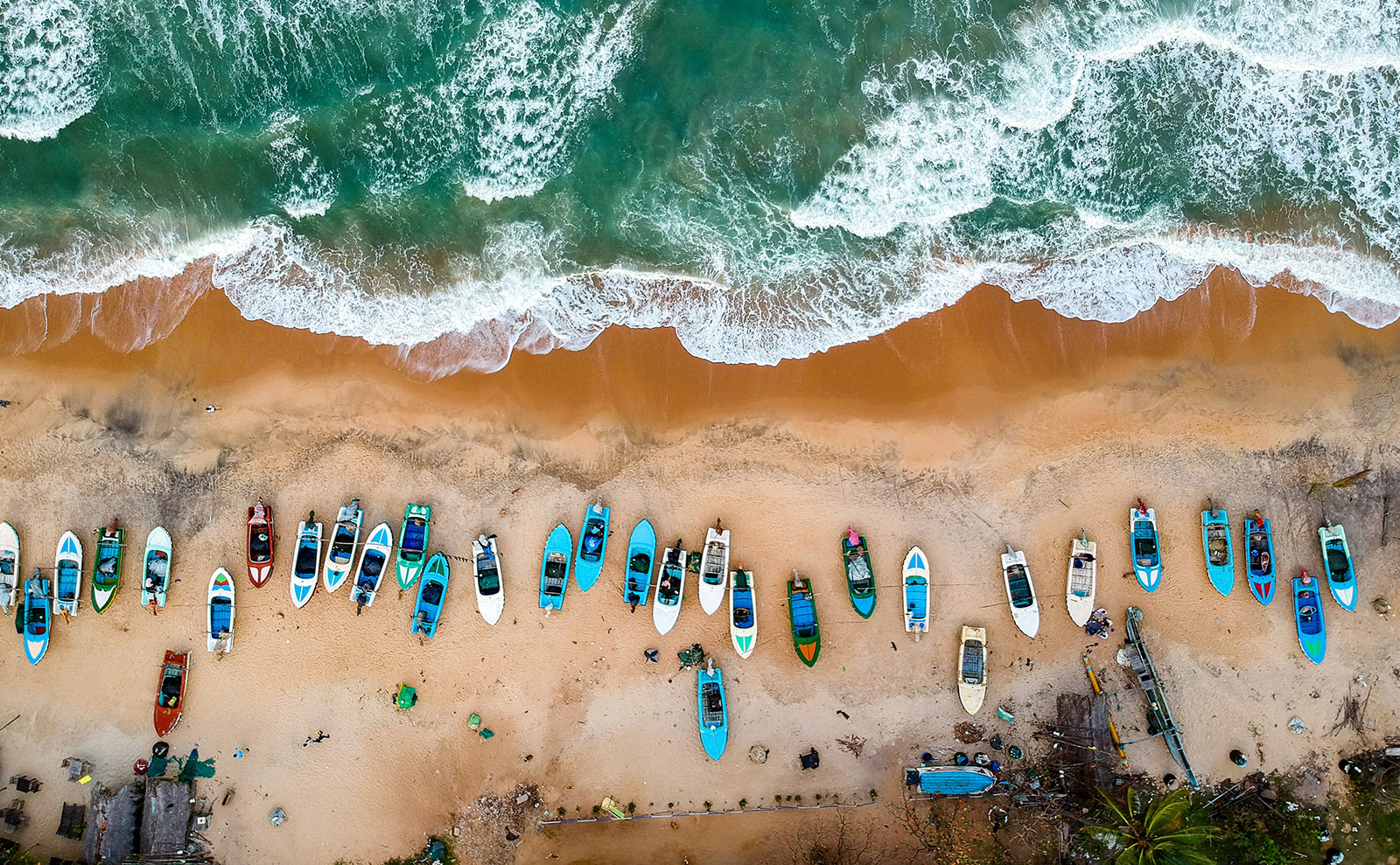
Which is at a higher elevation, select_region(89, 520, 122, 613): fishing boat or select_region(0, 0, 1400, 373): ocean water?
select_region(0, 0, 1400, 373): ocean water

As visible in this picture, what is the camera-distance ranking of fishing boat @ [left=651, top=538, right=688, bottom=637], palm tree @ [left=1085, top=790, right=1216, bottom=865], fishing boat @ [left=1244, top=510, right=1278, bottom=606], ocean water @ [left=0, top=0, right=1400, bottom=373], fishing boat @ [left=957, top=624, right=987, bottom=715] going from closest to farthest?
palm tree @ [left=1085, top=790, right=1216, bottom=865] < ocean water @ [left=0, top=0, right=1400, bottom=373] < fishing boat @ [left=1244, top=510, right=1278, bottom=606] < fishing boat @ [left=651, top=538, right=688, bottom=637] < fishing boat @ [left=957, top=624, right=987, bottom=715]

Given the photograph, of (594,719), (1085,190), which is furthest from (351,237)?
(1085,190)

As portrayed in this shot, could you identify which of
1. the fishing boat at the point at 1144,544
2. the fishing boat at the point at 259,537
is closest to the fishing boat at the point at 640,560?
the fishing boat at the point at 259,537

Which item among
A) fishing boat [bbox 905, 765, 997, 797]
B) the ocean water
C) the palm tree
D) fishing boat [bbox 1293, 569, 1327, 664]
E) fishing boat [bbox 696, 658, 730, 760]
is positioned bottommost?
the palm tree

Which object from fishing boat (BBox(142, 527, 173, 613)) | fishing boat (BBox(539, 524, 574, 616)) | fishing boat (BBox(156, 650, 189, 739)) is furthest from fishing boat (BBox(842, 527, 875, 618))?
fishing boat (BBox(142, 527, 173, 613))

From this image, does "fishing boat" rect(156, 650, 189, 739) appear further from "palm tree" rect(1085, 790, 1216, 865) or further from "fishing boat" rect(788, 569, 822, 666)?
"palm tree" rect(1085, 790, 1216, 865)

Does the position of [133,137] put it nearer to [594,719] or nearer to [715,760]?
[594,719]
